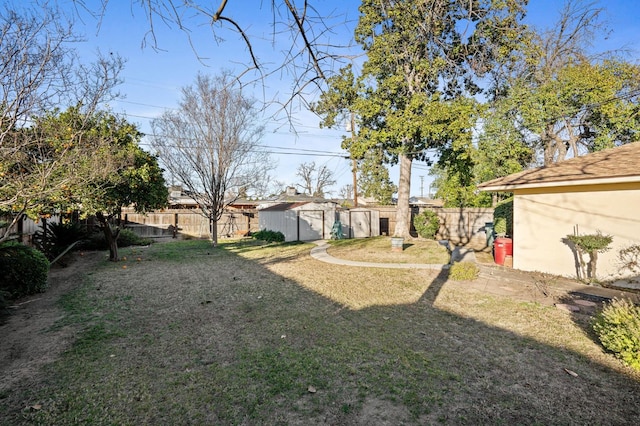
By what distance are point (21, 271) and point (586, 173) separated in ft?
41.2

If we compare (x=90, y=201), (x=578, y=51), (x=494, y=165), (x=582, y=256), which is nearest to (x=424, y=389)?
(x=582, y=256)

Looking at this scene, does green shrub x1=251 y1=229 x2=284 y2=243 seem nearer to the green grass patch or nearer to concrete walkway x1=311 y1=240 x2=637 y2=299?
the green grass patch

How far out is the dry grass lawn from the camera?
103 inches

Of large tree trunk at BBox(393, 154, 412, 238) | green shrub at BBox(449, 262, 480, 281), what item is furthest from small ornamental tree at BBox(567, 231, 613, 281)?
large tree trunk at BBox(393, 154, 412, 238)

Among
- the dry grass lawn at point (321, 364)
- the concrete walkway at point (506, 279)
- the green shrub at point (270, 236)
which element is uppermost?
the green shrub at point (270, 236)

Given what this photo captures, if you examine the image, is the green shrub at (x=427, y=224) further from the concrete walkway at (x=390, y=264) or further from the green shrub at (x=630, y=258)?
the green shrub at (x=630, y=258)

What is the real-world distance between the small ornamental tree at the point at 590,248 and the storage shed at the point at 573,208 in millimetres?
201

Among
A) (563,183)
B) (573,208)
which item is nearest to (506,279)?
(573,208)

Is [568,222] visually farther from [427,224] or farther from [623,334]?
[427,224]

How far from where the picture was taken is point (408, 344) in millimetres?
3986

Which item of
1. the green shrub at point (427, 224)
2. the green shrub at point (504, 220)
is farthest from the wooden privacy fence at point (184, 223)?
the green shrub at point (504, 220)

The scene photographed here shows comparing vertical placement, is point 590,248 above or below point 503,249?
above

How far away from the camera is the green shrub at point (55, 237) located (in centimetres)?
963

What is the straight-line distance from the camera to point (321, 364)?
3.46 m
